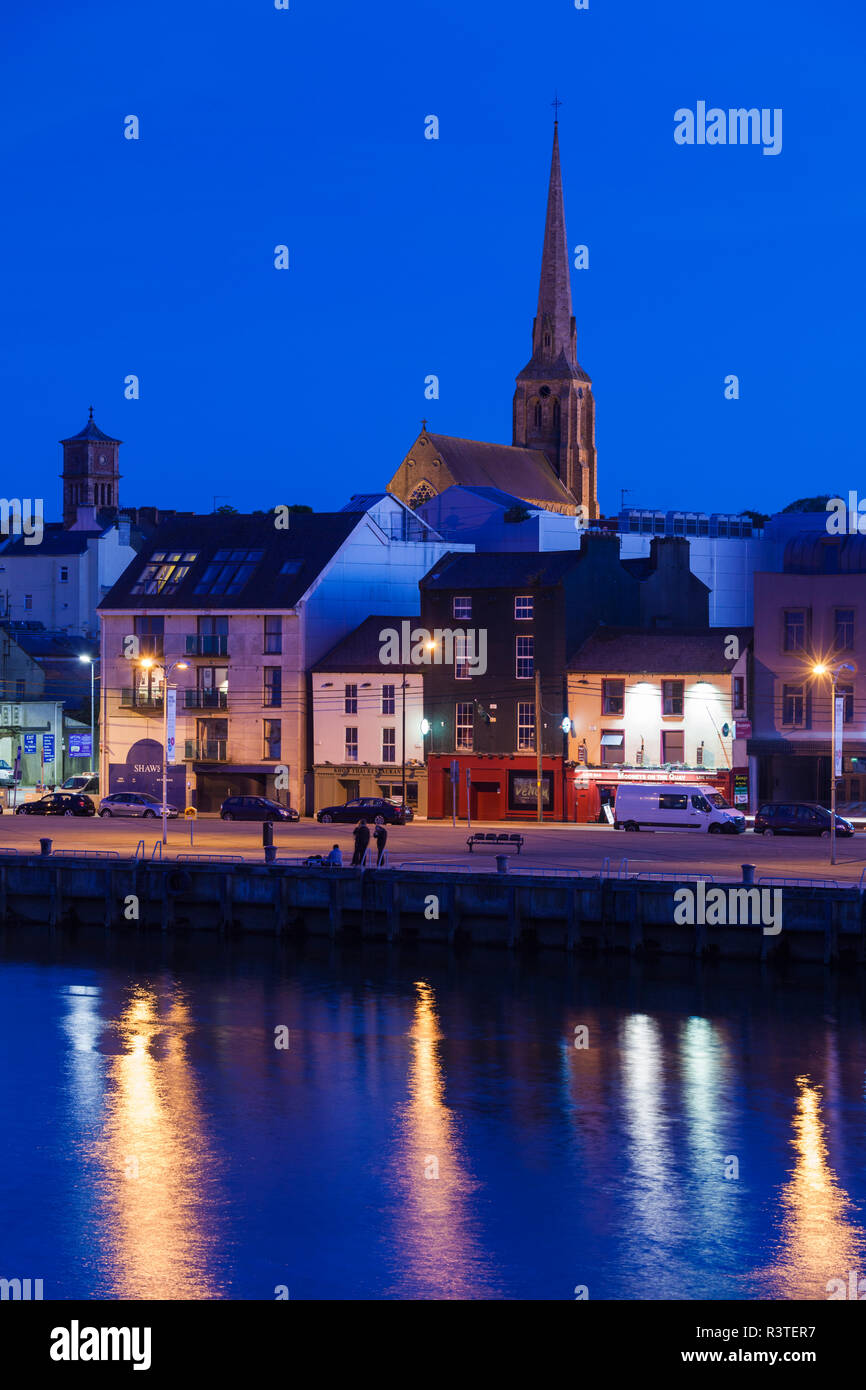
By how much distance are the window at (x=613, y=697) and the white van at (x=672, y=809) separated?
25.9 ft

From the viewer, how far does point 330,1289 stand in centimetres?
2852

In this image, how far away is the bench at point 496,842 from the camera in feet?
218

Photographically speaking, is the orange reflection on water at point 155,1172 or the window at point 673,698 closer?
the orange reflection on water at point 155,1172

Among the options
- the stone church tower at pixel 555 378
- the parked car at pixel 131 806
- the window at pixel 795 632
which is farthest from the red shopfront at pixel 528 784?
the stone church tower at pixel 555 378

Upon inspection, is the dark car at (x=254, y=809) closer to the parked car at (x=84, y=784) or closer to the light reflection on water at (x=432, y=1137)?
the parked car at (x=84, y=784)

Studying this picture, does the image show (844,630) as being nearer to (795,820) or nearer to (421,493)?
(795,820)

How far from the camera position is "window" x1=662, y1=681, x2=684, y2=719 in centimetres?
8512

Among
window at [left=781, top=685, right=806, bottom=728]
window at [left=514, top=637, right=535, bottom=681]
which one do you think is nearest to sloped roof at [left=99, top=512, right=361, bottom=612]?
window at [left=514, top=637, right=535, bottom=681]

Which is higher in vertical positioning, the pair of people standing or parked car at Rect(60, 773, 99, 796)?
parked car at Rect(60, 773, 99, 796)

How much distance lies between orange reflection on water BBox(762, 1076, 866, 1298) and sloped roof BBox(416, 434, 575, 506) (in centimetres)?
11848

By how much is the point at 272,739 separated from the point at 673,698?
2054 cm

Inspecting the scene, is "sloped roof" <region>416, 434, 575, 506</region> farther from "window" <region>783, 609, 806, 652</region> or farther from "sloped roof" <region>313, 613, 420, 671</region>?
"window" <region>783, 609, 806, 652</region>

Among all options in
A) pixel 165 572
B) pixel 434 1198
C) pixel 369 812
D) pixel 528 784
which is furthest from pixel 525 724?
pixel 434 1198
